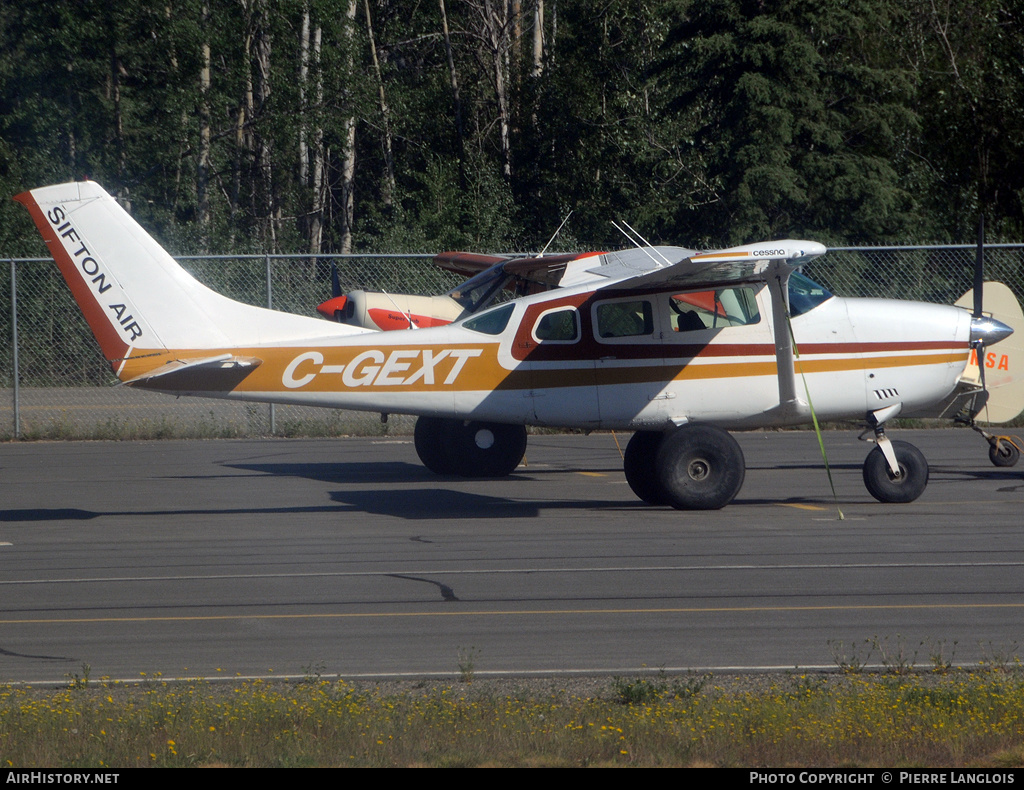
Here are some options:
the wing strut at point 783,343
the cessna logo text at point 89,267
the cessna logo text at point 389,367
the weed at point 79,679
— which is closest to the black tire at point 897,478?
the wing strut at point 783,343

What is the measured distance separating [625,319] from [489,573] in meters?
3.71

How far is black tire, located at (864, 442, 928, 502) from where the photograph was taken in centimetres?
1121

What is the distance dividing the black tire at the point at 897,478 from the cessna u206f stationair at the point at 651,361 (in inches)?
0.5

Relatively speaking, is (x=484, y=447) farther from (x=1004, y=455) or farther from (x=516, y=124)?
(x=516, y=124)

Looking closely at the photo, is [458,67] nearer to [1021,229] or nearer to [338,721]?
[1021,229]

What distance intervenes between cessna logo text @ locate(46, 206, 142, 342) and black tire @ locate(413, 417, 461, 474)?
3.97 metres

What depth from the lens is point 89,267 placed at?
34.0 ft

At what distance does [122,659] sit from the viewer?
6305 millimetres

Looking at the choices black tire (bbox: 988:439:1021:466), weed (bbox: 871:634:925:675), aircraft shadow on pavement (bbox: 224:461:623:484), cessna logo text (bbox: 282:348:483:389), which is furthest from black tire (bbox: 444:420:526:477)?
weed (bbox: 871:634:925:675)

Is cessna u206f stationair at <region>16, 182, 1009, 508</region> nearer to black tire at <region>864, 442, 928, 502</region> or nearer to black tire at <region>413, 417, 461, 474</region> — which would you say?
black tire at <region>864, 442, 928, 502</region>

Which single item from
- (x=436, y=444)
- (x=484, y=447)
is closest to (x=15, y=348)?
(x=436, y=444)

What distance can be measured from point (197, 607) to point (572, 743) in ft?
11.9

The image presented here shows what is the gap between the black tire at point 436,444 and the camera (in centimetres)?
1352

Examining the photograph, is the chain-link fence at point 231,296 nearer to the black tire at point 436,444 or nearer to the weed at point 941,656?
the black tire at point 436,444
